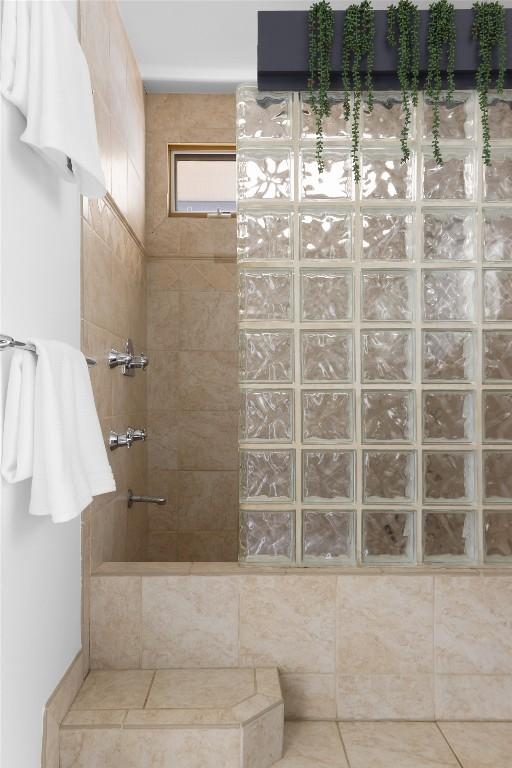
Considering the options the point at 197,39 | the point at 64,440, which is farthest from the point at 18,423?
the point at 197,39

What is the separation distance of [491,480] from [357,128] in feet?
3.77

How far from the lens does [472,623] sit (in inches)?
79.0

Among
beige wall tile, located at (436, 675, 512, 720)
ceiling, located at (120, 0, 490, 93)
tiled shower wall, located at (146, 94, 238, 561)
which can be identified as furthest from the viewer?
tiled shower wall, located at (146, 94, 238, 561)

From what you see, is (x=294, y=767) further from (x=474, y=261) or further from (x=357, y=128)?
(x=357, y=128)

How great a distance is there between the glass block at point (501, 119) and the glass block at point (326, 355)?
30.2 inches

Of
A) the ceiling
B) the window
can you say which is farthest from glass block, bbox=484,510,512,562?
the window

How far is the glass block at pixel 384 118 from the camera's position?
82.8 inches

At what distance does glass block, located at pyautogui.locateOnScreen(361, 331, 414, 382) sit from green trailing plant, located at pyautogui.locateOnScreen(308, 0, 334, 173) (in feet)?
1.84

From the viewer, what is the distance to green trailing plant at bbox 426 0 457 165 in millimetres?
2014

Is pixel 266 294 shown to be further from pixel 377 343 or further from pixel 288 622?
pixel 288 622

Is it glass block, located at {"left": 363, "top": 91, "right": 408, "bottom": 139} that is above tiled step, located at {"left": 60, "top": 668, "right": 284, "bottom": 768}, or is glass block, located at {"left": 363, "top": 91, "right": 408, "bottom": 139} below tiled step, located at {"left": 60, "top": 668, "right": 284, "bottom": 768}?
above

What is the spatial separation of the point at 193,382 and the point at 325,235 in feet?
4.77

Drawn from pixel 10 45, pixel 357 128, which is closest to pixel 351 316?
pixel 357 128

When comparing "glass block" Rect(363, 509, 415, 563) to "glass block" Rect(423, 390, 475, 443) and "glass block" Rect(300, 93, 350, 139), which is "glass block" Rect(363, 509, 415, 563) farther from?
"glass block" Rect(300, 93, 350, 139)
